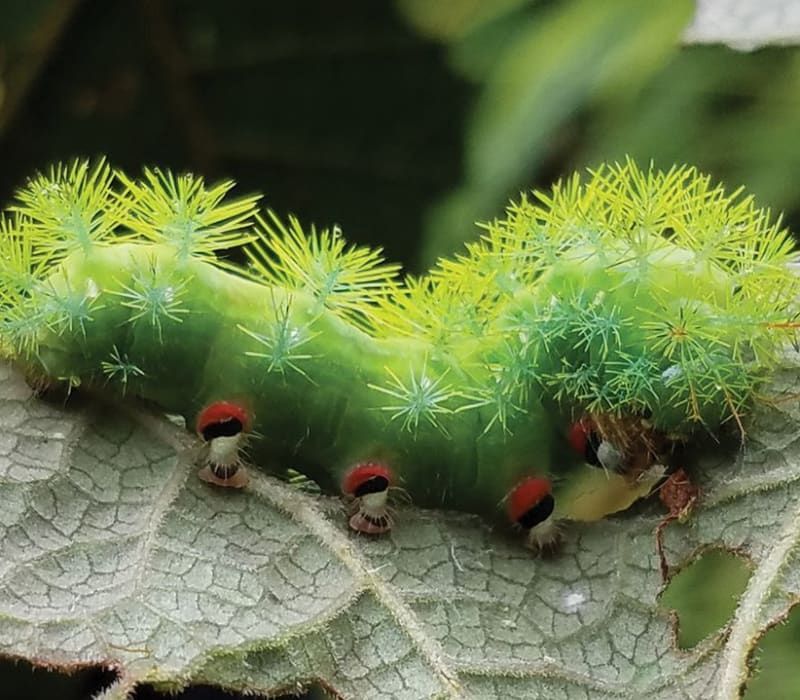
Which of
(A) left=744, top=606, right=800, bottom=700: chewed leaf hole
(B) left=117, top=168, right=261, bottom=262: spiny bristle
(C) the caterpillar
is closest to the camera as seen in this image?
(C) the caterpillar

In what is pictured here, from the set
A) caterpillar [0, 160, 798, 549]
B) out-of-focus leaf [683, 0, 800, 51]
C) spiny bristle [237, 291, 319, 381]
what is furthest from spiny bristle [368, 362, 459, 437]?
out-of-focus leaf [683, 0, 800, 51]

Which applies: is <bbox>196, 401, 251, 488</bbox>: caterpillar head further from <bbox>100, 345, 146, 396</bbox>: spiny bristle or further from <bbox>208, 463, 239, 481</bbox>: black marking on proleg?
<bbox>100, 345, 146, 396</bbox>: spiny bristle

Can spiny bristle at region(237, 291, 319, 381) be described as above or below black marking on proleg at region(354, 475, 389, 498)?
above

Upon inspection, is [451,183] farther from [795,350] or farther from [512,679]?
[512,679]

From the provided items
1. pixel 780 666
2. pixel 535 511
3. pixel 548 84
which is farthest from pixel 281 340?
pixel 548 84

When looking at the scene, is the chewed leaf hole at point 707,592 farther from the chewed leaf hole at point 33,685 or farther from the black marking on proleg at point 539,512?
the chewed leaf hole at point 33,685

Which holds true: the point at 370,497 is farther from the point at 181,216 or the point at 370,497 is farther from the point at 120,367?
the point at 181,216

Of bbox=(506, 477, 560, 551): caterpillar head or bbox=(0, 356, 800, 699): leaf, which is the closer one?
bbox=(0, 356, 800, 699): leaf
